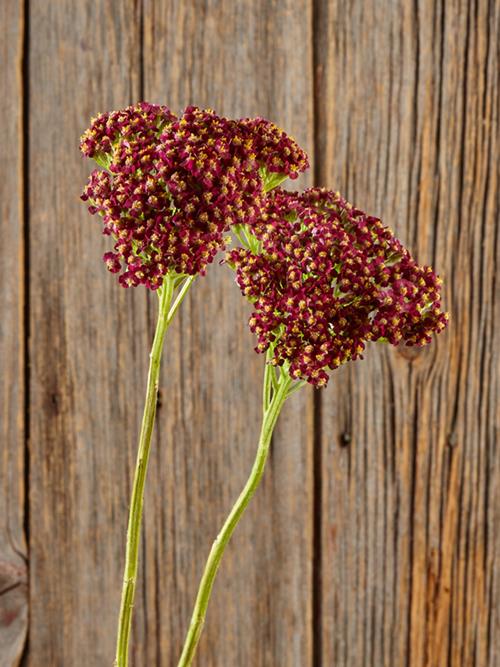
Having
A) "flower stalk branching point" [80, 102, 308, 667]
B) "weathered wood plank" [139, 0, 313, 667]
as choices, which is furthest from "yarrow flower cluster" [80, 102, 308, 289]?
"weathered wood plank" [139, 0, 313, 667]

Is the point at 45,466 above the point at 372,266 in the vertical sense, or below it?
below

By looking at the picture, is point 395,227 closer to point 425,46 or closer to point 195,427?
point 425,46

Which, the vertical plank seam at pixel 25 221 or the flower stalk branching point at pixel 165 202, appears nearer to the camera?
the flower stalk branching point at pixel 165 202

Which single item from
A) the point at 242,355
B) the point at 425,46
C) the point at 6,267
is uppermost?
the point at 425,46

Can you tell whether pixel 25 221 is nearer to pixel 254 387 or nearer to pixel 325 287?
pixel 254 387

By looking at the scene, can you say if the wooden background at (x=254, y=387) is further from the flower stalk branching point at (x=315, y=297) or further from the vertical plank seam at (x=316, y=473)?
the flower stalk branching point at (x=315, y=297)

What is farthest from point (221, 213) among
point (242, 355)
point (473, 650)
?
point (473, 650)

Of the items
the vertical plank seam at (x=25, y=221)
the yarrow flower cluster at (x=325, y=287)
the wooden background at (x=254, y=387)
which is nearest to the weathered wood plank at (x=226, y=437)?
the wooden background at (x=254, y=387)
